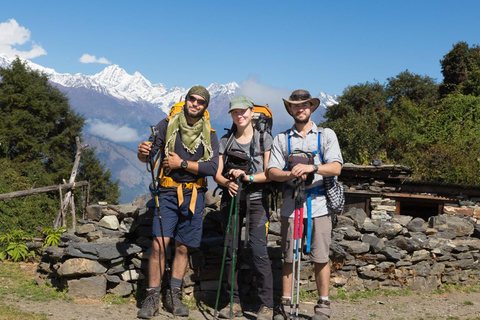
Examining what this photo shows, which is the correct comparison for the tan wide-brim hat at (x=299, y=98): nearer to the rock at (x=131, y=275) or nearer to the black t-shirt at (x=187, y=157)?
the black t-shirt at (x=187, y=157)

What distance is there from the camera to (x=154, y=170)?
525 cm

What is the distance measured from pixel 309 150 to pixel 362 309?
264 cm

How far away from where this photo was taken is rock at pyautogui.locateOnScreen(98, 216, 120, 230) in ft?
22.0

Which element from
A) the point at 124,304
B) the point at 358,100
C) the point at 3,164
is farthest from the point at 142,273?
the point at 358,100

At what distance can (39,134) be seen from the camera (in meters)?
36.5

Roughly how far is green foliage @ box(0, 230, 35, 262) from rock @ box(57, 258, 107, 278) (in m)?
2.85

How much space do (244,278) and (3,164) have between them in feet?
90.0

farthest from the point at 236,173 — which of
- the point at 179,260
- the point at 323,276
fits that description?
the point at 323,276

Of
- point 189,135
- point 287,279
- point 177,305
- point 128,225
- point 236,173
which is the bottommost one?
point 177,305

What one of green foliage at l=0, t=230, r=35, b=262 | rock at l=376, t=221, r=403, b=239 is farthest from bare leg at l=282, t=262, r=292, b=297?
green foliage at l=0, t=230, r=35, b=262

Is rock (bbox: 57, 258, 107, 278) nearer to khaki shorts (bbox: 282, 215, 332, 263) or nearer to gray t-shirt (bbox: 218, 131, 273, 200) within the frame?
gray t-shirt (bbox: 218, 131, 273, 200)

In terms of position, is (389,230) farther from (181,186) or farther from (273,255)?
(181,186)

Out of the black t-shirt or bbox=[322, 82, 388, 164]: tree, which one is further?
bbox=[322, 82, 388, 164]: tree

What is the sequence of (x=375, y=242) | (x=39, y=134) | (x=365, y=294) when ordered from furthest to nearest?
(x=39, y=134) → (x=375, y=242) → (x=365, y=294)
